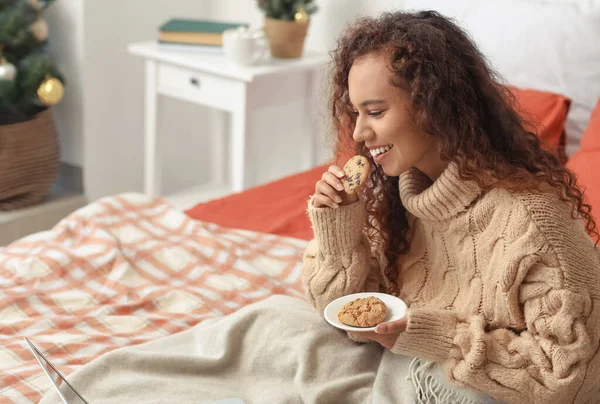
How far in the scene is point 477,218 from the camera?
48.9 inches

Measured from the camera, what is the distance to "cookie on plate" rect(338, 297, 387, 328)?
1.20 metres

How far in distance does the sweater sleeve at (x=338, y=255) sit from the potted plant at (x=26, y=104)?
149 centimetres

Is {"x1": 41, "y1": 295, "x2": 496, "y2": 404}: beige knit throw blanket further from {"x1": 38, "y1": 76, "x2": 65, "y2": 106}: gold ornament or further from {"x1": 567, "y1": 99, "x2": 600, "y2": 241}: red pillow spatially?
{"x1": 38, "y1": 76, "x2": 65, "y2": 106}: gold ornament

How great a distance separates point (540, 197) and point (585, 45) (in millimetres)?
964

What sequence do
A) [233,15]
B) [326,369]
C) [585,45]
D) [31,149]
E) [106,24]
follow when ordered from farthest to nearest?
[233,15] → [106,24] → [31,149] → [585,45] → [326,369]

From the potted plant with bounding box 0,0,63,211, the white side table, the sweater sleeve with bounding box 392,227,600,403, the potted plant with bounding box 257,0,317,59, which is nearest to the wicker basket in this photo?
the potted plant with bounding box 0,0,63,211

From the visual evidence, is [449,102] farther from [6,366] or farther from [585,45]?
[585,45]

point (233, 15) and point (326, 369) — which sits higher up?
point (233, 15)

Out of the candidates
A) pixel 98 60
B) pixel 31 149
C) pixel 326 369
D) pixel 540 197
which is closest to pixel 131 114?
pixel 98 60

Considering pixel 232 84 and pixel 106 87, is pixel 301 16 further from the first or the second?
pixel 106 87

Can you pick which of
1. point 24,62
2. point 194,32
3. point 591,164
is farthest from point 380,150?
point 24,62

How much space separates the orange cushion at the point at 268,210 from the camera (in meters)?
2.00

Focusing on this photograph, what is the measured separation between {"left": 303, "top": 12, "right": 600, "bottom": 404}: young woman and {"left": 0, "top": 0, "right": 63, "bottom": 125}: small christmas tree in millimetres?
1531

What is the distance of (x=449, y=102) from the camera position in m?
1.19
